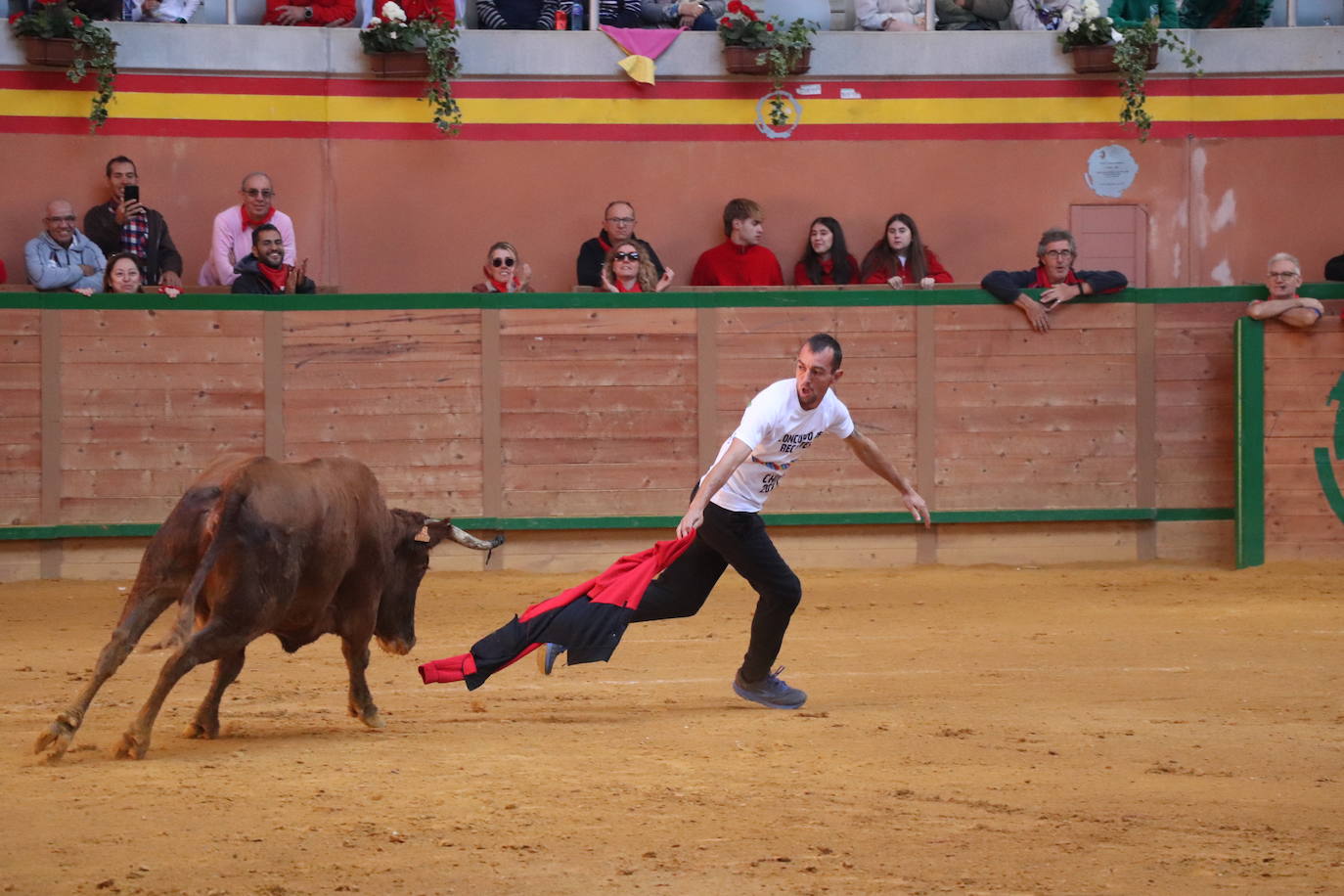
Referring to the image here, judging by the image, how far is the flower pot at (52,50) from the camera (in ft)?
42.4

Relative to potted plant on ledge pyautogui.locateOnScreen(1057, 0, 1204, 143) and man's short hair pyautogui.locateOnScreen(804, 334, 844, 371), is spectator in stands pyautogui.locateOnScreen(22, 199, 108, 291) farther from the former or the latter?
potted plant on ledge pyautogui.locateOnScreen(1057, 0, 1204, 143)

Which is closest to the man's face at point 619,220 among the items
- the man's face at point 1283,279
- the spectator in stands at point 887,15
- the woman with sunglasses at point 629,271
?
the woman with sunglasses at point 629,271

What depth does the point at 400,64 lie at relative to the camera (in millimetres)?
13539

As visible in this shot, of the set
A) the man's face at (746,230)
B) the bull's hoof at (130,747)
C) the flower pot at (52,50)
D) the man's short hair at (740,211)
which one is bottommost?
the bull's hoof at (130,747)

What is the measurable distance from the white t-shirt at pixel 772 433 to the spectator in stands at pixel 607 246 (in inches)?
217

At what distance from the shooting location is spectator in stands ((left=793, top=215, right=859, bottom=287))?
13.0 metres

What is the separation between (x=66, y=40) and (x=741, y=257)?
565 cm

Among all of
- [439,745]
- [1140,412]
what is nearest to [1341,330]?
[1140,412]

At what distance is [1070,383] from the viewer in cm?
1266

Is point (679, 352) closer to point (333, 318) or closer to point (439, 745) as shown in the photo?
point (333, 318)

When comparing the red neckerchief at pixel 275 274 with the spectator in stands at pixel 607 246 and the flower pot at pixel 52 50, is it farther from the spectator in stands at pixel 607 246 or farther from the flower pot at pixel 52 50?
the flower pot at pixel 52 50

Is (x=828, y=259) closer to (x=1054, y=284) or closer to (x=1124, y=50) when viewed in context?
(x=1054, y=284)

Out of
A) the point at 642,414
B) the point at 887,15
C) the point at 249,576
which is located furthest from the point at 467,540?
the point at 887,15

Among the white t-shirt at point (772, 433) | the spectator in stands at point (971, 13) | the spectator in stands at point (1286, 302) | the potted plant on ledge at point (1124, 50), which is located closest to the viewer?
the white t-shirt at point (772, 433)
